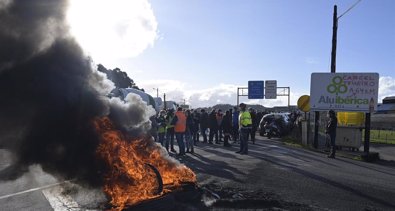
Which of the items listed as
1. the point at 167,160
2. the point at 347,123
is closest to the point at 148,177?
the point at 167,160

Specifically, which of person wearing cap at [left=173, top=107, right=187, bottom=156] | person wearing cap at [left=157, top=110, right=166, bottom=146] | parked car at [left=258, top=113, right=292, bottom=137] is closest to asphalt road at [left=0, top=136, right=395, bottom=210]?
person wearing cap at [left=173, top=107, right=187, bottom=156]

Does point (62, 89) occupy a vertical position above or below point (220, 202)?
above

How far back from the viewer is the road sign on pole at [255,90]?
44000mm

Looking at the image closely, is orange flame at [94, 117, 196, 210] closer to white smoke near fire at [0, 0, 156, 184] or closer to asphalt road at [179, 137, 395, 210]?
white smoke near fire at [0, 0, 156, 184]

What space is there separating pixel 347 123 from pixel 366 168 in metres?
7.22

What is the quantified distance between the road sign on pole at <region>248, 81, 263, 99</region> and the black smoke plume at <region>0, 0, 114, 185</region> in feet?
124

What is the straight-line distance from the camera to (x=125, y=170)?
6.77 metres

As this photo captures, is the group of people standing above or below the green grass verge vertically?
above

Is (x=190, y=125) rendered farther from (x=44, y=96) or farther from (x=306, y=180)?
(x=44, y=96)

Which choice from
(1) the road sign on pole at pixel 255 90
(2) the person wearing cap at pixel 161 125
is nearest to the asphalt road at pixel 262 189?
(2) the person wearing cap at pixel 161 125

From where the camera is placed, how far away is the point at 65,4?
22.2 ft

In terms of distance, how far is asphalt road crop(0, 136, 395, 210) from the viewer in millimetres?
7605

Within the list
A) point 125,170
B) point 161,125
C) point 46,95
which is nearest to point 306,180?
point 125,170

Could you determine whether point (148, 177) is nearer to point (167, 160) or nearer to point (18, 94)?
point (167, 160)
